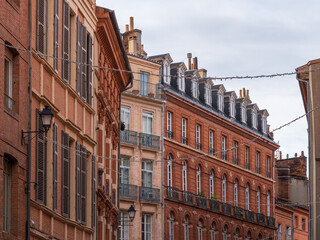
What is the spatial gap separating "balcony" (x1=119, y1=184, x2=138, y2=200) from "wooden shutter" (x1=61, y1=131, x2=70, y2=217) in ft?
94.4

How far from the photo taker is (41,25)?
25078 millimetres

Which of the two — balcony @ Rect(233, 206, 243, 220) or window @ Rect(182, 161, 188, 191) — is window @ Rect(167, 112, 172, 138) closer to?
window @ Rect(182, 161, 188, 191)

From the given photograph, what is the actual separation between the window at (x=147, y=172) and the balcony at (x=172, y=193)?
182cm

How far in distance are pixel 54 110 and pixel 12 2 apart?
4.48 meters

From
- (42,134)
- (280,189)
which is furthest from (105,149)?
(280,189)

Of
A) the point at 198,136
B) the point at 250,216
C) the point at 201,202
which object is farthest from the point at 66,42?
the point at 250,216

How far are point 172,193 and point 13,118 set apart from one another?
39664 millimetres

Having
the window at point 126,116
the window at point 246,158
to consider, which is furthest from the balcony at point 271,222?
the window at point 126,116

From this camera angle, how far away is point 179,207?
2467 inches

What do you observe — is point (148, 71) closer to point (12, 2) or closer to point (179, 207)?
point (179, 207)

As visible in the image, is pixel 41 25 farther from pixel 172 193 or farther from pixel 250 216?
pixel 250 216

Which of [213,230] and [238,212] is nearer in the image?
[213,230]

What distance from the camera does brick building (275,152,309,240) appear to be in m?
81.2

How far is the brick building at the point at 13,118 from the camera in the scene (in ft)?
71.5
